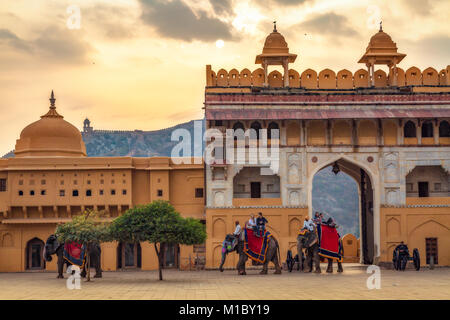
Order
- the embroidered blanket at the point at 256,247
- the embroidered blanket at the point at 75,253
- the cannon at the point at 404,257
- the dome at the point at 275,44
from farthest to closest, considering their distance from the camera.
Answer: the dome at the point at 275,44 → the cannon at the point at 404,257 → the embroidered blanket at the point at 256,247 → the embroidered blanket at the point at 75,253

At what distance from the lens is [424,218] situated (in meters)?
33.8

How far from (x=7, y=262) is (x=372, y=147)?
17.7 metres

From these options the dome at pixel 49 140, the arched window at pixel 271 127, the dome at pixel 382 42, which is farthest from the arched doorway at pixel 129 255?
the dome at pixel 382 42

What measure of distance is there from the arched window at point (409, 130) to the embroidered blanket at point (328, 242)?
9051 mm

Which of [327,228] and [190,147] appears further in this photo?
[190,147]

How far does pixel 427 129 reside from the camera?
3525cm

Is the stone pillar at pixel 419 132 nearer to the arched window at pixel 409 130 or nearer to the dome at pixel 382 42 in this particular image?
the arched window at pixel 409 130

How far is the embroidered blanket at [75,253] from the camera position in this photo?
26.1 m

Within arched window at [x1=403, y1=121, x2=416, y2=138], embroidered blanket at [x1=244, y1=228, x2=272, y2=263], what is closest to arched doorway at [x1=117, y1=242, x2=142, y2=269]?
embroidered blanket at [x1=244, y1=228, x2=272, y2=263]

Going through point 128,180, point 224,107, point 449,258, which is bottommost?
point 449,258
